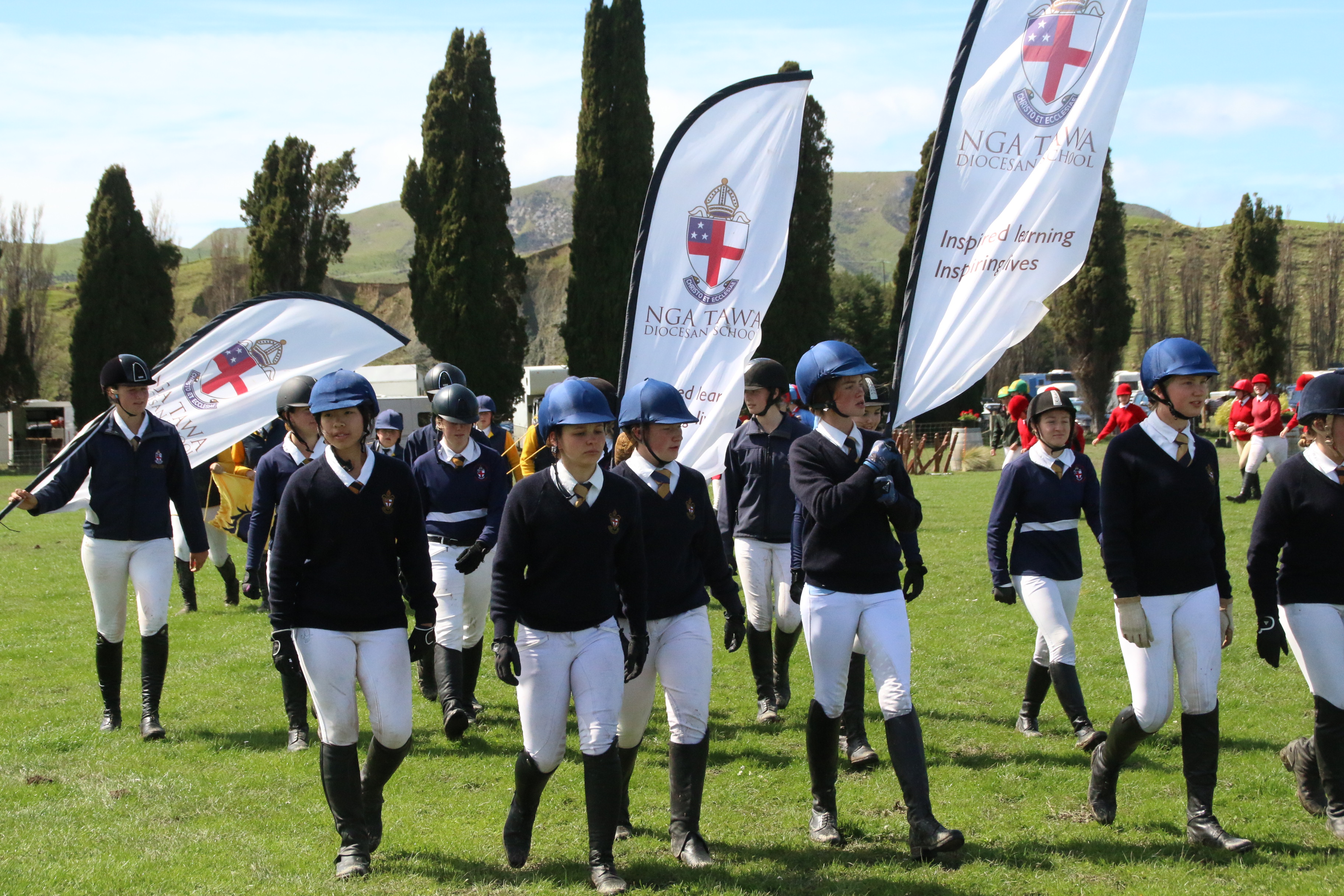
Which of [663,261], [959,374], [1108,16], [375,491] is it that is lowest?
[375,491]

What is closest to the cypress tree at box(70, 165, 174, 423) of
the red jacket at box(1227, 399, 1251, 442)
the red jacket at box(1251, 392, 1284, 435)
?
the red jacket at box(1227, 399, 1251, 442)

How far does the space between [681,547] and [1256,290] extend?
4941 cm

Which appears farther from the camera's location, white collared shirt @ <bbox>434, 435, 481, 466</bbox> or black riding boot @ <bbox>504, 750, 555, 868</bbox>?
white collared shirt @ <bbox>434, 435, 481, 466</bbox>

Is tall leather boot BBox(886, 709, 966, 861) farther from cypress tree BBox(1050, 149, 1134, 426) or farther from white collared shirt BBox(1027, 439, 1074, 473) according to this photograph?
cypress tree BBox(1050, 149, 1134, 426)

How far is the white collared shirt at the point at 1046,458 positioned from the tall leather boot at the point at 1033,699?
124 centimetres

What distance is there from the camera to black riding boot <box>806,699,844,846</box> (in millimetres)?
5172

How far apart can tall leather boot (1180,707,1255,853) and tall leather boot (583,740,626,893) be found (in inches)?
103

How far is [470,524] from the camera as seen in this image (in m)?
7.41

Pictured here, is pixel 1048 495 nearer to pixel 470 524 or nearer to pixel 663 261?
pixel 663 261

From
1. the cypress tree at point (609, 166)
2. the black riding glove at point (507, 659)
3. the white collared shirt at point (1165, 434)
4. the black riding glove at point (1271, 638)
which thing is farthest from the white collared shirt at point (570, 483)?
the cypress tree at point (609, 166)

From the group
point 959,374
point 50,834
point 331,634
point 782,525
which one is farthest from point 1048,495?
point 50,834

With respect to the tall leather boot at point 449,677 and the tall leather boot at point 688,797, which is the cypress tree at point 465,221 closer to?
the tall leather boot at point 449,677

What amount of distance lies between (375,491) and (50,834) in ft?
8.11

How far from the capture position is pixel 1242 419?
2020 cm
